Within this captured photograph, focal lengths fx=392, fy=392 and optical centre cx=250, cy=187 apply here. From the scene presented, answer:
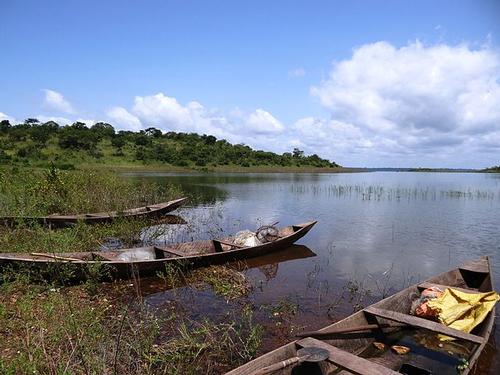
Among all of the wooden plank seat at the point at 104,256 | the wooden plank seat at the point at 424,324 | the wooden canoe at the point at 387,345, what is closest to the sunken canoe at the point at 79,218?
the wooden plank seat at the point at 104,256

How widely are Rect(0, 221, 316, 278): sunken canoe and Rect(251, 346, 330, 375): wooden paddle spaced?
10.4 ft

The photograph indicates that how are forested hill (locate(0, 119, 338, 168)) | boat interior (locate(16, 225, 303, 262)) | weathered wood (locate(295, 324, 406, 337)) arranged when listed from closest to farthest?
1. weathered wood (locate(295, 324, 406, 337))
2. boat interior (locate(16, 225, 303, 262))
3. forested hill (locate(0, 119, 338, 168))

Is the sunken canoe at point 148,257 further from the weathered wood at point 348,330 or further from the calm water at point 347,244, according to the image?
the weathered wood at point 348,330

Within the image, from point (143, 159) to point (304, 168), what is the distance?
34.0m

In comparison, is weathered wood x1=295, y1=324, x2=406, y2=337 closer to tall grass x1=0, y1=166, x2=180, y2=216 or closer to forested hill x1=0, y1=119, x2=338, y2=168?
tall grass x1=0, y1=166, x2=180, y2=216

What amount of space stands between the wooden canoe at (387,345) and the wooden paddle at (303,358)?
4.3 inches

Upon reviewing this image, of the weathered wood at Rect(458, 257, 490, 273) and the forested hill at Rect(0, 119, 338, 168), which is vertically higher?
the forested hill at Rect(0, 119, 338, 168)

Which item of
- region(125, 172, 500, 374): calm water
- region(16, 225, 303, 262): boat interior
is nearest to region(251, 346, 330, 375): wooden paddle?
region(125, 172, 500, 374): calm water

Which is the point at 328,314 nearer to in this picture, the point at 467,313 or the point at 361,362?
the point at 467,313

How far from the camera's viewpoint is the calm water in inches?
314

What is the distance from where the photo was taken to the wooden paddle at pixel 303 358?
3882mm

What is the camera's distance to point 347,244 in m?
14.1

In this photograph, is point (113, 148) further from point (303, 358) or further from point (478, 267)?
point (303, 358)

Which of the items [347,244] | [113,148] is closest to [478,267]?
[347,244]
